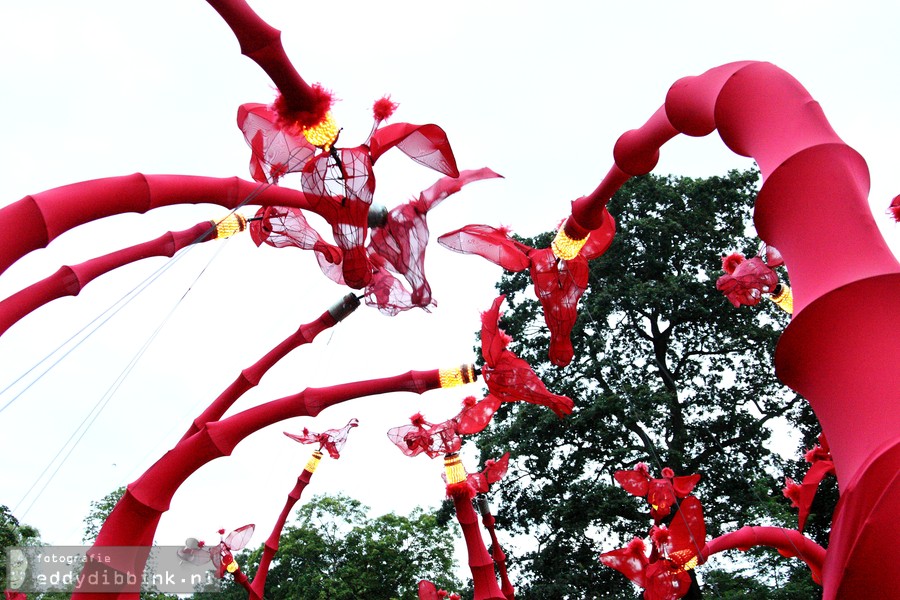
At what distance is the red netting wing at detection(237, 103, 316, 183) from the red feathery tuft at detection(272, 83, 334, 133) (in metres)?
0.74

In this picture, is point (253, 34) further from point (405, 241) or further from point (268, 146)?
point (405, 241)

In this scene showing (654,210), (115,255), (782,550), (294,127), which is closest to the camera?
(294,127)

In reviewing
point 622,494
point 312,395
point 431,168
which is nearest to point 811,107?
point 431,168

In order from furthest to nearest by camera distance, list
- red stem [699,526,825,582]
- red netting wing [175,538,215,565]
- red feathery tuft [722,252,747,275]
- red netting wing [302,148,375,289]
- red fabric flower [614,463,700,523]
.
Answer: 1. red netting wing [175,538,215,565]
2. red fabric flower [614,463,700,523]
3. red feathery tuft [722,252,747,275]
4. red stem [699,526,825,582]
5. red netting wing [302,148,375,289]

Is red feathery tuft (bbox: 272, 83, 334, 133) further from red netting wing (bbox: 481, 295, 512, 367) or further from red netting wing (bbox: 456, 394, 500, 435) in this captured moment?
red netting wing (bbox: 456, 394, 500, 435)

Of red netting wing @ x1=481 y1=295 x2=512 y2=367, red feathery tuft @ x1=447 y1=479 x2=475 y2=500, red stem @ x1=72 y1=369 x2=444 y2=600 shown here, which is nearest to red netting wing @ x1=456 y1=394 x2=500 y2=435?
red feathery tuft @ x1=447 y1=479 x2=475 y2=500

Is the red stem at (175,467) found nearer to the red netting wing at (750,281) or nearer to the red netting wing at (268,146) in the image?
the red netting wing at (268,146)

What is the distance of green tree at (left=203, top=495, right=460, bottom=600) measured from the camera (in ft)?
89.3

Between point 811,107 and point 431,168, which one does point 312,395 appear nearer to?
point 431,168

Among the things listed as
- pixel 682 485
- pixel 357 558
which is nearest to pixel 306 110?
pixel 682 485

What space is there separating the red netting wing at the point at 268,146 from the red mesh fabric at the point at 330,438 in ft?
21.4

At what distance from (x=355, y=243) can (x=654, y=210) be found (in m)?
15.8

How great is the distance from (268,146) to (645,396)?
13.7 m

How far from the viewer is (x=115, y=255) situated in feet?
20.0
